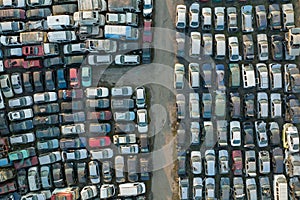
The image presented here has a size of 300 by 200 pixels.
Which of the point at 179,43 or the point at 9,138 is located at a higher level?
the point at 179,43

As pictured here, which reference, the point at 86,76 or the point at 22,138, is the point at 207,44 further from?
the point at 22,138

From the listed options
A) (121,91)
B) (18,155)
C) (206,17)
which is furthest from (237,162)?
(18,155)

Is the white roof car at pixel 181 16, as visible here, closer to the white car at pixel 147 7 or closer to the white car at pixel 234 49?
the white car at pixel 147 7

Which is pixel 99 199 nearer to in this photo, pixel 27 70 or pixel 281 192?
pixel 27 70

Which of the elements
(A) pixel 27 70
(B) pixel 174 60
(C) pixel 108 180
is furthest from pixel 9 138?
(B) pixel 174 60

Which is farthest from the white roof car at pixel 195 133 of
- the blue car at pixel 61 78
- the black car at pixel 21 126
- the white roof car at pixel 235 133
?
the black car at pixel 21 126

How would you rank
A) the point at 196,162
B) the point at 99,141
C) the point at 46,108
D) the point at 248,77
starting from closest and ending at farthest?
1. the point at 248,77
2. the point at 196,162
3. the point at 99,141
4. the point at 46,108
